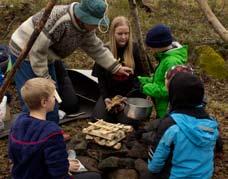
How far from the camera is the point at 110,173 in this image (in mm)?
3992

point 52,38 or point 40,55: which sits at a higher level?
point 52,38

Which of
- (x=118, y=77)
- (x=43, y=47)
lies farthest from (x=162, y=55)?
(x=43, y=47)

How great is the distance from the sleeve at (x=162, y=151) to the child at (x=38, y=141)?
692mm

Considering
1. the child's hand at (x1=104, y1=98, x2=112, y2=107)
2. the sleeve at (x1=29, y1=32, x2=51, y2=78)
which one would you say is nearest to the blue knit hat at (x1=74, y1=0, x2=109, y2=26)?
the sleeve at (x1=29, y1=32, x2=51, y2=78)

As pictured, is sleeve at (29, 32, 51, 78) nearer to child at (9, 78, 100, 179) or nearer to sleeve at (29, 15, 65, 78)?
sleeve at (29, 15, 65, 78)

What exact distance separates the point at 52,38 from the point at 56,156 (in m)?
1.41

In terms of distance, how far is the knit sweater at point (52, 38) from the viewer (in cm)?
398

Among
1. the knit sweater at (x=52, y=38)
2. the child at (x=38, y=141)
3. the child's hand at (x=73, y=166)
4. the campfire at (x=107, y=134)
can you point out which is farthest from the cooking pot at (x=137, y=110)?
the child at (x=38, y=141)

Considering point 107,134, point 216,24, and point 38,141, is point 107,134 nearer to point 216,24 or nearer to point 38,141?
point 38,141

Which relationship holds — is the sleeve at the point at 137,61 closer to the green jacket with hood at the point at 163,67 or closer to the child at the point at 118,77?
the child at the point at 118,77

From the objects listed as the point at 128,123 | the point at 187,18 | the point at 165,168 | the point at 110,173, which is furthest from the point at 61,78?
the point at 187,18

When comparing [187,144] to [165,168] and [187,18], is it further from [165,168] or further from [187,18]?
[187,18]

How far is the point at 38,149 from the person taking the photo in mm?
2949

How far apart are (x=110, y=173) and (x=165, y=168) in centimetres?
69
